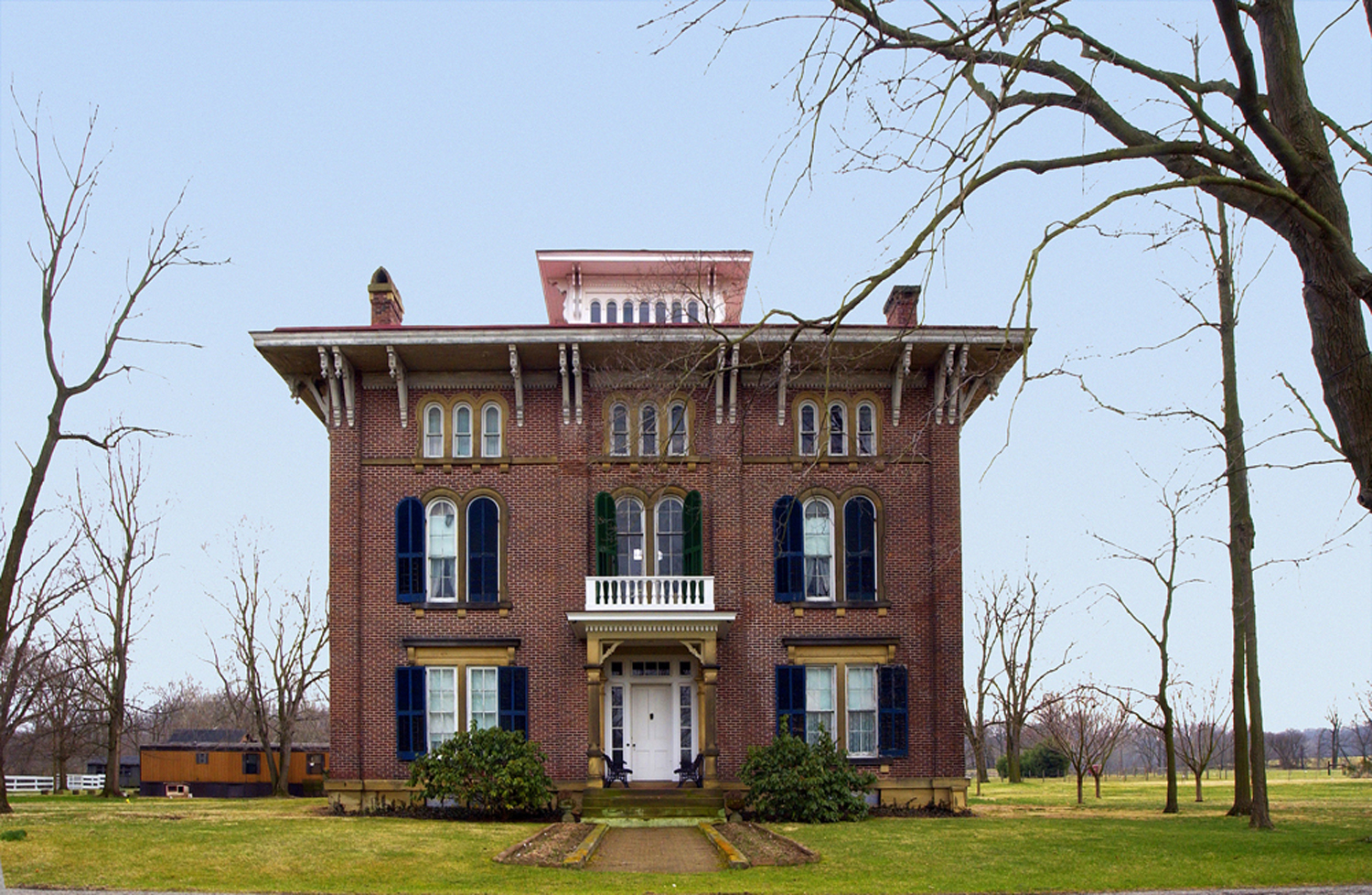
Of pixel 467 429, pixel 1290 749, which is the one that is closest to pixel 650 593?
pixel 467 429

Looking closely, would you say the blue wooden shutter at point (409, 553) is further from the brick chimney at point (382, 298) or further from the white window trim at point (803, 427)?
the white window trim at point (803, 427)

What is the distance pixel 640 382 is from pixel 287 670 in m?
24.9

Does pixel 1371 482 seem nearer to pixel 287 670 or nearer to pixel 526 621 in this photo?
pixel 526 621

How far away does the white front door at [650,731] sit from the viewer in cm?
2725

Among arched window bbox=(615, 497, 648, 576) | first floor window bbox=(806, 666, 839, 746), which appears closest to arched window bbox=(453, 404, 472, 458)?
arched window bbox=(615, 497, 648, 576)

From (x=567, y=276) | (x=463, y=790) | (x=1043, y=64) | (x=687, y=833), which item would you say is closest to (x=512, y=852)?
(x=687, y=833)

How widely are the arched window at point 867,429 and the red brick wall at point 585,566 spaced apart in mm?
270

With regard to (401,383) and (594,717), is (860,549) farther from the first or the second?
(401,383)

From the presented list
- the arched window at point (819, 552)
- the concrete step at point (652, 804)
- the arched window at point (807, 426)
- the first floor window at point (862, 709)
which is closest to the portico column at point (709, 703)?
the concrete step at point (652, 804)

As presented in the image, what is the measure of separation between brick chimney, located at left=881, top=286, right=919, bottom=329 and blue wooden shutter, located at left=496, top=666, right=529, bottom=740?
10509 mm

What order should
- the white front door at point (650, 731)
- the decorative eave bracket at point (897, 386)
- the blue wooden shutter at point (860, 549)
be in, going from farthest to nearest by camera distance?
the blue wooden shutter at point (860, 549) → the white front door at point (650, 731) → the decorative eave bracket at point (897, 386)

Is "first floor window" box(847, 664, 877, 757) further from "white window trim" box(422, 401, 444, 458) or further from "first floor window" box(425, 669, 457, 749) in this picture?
"white window trim" box(422, 401, 444, 458)

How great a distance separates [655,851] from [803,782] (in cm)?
566

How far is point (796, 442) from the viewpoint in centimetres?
2780
